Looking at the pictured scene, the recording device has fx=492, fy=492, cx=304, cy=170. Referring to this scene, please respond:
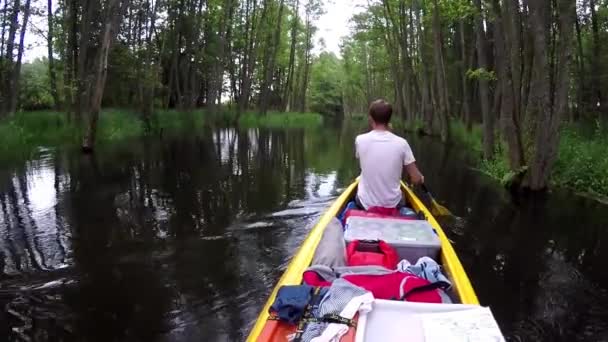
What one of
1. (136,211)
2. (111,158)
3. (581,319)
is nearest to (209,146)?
(111,158)

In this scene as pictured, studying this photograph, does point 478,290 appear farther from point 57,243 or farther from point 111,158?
point 111,158

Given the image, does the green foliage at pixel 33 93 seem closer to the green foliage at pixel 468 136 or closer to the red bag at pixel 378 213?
the green foliage at pixel 468 136

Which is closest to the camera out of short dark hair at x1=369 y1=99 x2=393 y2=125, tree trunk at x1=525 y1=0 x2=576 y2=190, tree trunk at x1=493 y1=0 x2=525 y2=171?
Answer: short dark hair at x1=369 y1=99 x2=393 y2=125

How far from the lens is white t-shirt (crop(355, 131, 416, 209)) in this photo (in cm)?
490

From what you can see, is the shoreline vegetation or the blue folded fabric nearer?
the blue folded fabric

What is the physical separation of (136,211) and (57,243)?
2064mm

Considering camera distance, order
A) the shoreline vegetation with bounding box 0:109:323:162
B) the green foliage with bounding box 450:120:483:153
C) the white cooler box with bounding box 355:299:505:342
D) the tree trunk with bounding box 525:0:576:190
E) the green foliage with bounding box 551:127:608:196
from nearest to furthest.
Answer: the white cooler box with bounding box 355:299:505:342 → the tree trunk with bounding box 525:0:576:190 → the green foliage with bounding box 551:127:608:196 → the shoreline vegetation with bounding box 0:109:323:162 → the green foliage with bounding box 450:120:483:153

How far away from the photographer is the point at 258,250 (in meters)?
6.46

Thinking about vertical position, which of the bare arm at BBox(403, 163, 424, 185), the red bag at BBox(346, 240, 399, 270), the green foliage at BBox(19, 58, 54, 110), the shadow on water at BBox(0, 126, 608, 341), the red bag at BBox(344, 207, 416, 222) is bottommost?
the shadow on water at BBox(0, 126, 608, 341)

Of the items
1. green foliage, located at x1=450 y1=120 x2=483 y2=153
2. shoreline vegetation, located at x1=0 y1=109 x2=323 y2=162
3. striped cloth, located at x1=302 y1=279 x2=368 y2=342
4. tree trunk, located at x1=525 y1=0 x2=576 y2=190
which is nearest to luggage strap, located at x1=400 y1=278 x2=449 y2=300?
striped cloth, located at x1=302 y1=279 x2=368 y2=342

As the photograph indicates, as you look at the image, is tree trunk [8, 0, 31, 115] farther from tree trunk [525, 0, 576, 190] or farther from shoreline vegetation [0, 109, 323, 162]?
tree trunk [525, 0, 576, 190]

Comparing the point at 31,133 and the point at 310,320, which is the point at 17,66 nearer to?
the point at 31,133

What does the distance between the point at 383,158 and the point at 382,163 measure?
7 cm

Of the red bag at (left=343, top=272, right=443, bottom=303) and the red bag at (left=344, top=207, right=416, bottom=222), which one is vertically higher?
the red bag at (left=344, top=207, right=416, bottom=222)
